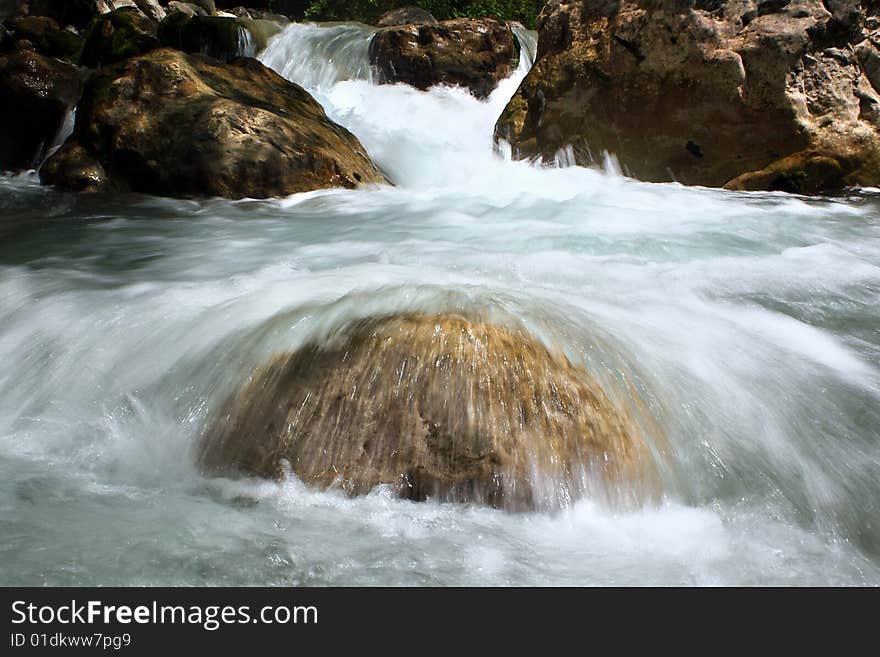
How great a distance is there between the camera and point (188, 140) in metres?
6.90

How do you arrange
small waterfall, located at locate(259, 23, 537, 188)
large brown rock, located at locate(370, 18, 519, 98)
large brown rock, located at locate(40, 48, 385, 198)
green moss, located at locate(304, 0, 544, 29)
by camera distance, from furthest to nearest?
green moss, located at locate(304, 0, 544, 29)
large brown rock, located at locate(370, 18, 519, 98)
small waterfall, located at locate(259, 23, 537, 188)
large brown rock, located at locate(40, 48, 385, 198)

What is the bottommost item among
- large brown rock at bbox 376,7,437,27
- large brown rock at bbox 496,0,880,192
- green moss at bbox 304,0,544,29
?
large brown rock at bbox 496,0,880,192

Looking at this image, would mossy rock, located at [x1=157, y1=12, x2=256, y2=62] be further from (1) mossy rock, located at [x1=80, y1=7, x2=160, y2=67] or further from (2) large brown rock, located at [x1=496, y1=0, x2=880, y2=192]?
(2) large brown rock, located at [x1=496, y1=0, x2=880, y2=192]

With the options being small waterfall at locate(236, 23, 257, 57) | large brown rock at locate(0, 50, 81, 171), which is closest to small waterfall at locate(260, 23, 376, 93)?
small waterfall at locate(236, 23, 257, 57)

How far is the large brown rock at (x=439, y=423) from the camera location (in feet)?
8.38

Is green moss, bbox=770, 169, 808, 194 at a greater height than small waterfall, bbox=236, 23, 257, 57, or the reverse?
small waterfall, bbox=236, 23, 257, 57

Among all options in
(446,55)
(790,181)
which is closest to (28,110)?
(446,55)

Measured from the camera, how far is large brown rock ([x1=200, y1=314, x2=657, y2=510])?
255 centimetres

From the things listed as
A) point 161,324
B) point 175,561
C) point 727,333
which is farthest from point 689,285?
point 175,561

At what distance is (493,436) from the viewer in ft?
8.50

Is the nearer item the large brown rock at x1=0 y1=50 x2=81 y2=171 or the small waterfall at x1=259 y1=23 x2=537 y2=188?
the large brown rock at x1=0 y1=50 x2=81 y2=171

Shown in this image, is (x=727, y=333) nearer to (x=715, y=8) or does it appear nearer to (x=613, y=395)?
(x=613, y=395)

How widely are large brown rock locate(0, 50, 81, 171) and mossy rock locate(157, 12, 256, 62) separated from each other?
166 cm

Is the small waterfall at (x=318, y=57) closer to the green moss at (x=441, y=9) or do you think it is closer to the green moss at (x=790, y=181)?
the green moss at (x=441, y=9)
